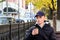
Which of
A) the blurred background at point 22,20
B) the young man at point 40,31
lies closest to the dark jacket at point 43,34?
the young man at point 40,31

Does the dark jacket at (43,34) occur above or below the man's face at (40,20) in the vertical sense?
below

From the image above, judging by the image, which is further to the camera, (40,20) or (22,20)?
(22,20)

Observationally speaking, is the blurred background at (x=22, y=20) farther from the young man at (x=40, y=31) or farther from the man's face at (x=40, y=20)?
the man's face at (x=40, y=20)

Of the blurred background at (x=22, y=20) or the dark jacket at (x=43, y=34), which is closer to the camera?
the dark jacket at (x=43, y=34)

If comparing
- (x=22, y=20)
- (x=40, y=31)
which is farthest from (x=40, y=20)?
(x=22, y=20)

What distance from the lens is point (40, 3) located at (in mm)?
37531

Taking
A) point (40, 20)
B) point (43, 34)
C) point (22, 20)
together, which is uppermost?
point (40, 20)

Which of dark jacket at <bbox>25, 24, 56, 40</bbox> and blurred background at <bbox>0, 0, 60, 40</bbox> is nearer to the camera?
dark jacket at <bbox>25, 24, 56, 40</bbox>

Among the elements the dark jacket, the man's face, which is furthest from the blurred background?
the man's face

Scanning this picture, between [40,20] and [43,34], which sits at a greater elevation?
[40,20]

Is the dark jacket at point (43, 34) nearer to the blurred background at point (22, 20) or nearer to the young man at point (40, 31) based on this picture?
the young man at point (40, 31)

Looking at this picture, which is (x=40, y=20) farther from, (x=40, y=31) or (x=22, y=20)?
(x=22, y=20)

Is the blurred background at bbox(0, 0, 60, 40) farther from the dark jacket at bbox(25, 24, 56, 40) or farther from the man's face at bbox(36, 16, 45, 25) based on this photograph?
the man's face at bbox(36, 16, 45, 25)

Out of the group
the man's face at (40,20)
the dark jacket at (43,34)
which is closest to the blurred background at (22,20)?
the dark jacket at (43,34)
